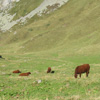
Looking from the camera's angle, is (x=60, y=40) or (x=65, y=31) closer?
(x=60, y=40)

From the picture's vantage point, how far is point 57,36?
105 meters

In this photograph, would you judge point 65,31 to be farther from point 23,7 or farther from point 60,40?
point 23,7

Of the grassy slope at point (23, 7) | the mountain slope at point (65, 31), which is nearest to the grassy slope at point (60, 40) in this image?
the mountain slope at point (65, 31)

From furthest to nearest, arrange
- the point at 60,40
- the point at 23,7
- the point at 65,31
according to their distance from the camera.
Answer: the point at 23,7
the point at 65,31
the point at 60,40

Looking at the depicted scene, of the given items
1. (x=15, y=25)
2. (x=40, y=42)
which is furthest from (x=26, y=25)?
(x=40, y=42)

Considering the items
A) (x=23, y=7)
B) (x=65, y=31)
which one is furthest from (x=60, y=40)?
(x=23, y=7)

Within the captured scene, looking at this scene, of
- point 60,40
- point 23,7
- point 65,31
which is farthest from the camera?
point 23,7

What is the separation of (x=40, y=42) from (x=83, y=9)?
47.6 meters

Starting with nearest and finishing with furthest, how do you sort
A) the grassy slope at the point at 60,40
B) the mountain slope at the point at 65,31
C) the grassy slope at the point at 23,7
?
the grassy slope at the point at 60,40, the mountain slope at the point at 65,31, the grassy slope at the point at 23,7

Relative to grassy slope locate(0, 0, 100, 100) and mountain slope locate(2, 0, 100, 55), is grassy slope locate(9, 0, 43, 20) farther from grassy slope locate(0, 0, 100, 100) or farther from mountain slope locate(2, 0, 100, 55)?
grassy slope locate(0, 0, 100, 100)

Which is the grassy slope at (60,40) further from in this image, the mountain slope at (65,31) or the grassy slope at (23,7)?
the grassy slope at (23,7)

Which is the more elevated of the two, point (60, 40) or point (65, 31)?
point (65, 31)

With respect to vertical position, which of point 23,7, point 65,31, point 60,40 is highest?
point 23,7

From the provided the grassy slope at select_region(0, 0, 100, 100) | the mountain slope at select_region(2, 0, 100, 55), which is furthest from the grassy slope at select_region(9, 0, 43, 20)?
the grassy slope at select_region(0, 0, 100, 100)
